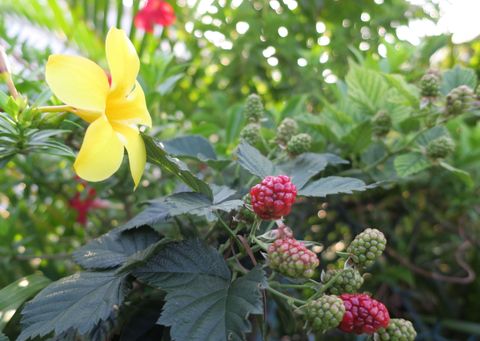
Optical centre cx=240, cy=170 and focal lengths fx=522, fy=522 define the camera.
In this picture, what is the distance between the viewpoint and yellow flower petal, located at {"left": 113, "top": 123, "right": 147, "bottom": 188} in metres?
0.53

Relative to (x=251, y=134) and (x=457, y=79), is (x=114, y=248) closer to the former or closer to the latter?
(x=251, y=134)

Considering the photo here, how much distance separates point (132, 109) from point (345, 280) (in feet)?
0.97

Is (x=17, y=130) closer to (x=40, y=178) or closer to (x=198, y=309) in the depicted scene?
(x=198, y=309)

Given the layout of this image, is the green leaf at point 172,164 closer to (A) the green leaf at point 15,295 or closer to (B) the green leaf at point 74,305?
(B) the green leaf at point 74,305

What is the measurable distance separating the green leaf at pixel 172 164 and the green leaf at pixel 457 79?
456mm

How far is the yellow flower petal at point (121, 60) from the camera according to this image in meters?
Answer: 0.52

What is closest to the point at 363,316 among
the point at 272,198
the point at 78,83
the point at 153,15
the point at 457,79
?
the point at 272,198

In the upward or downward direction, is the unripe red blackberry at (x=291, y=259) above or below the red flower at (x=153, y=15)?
below

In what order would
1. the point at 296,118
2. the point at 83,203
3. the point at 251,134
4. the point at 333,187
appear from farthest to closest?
the point at 83,203 < the point at 296,118 < the point at 251,134 < the point at 333,187

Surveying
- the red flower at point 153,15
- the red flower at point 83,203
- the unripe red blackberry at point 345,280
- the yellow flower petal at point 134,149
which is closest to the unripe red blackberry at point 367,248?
the unripe red blackberry at point 345,280

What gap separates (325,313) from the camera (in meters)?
0.47

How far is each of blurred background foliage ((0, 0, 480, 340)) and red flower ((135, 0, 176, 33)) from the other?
0.10 ft

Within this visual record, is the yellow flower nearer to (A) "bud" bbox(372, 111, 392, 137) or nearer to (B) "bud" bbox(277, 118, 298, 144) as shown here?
(B) "bud" bbox(277, 118, 298, 144)

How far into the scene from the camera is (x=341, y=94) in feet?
3.12
